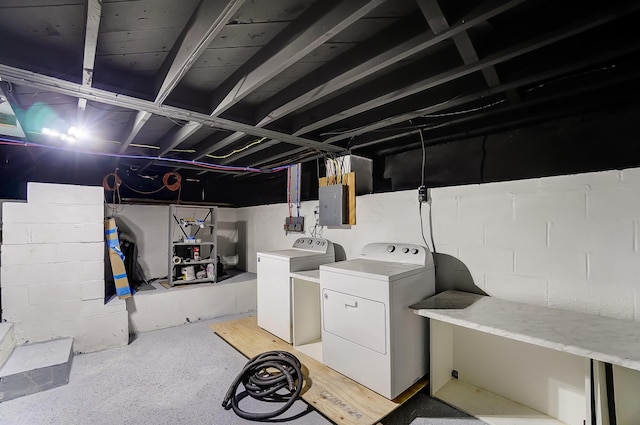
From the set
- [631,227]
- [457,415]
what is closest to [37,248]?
[457,415]

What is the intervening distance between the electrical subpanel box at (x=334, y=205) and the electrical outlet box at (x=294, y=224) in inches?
21.7

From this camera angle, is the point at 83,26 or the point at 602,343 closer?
the point at 602,343

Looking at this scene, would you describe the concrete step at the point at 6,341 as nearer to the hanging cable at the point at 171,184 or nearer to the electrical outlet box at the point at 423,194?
the hanging cable at the point at 171,184

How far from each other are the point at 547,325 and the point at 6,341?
381 cm

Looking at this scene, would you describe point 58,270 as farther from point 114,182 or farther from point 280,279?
point 280,279

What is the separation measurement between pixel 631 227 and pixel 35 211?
442cm

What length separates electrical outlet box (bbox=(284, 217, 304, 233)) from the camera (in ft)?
11.5

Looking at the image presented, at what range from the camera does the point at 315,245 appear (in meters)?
3.10

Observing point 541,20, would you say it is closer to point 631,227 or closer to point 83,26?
point 631,227

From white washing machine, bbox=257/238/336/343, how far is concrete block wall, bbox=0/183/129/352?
4.74 ft

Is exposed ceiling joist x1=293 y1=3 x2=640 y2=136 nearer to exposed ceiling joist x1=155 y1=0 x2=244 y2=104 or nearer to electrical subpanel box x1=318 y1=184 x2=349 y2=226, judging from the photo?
electrical subpanel box x1=318 y1=184 x2=349 y2=226

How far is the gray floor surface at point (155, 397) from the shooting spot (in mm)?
1762

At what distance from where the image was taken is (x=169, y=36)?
145 cm

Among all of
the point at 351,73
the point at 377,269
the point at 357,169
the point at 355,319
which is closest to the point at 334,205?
the point at 357,169
